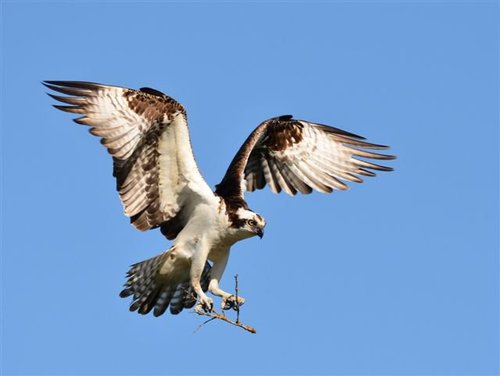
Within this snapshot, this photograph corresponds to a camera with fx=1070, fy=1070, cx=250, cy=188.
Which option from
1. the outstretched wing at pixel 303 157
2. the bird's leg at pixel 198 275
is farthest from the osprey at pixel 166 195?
the outstretched wing at pixel 303 157

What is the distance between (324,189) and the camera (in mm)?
15086

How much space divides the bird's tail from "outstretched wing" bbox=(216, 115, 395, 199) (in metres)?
2.13

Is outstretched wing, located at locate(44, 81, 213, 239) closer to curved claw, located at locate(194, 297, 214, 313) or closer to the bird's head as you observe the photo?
the bird's head

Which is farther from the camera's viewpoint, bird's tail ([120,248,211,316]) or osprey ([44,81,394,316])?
bird's tail ([120,248,211,316])

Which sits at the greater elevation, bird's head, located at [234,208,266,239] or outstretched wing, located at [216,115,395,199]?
outstretched wing, located at [216,115,395,199]

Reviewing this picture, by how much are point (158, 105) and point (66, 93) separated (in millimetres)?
1113

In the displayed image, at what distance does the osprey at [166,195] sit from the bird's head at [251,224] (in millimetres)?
12

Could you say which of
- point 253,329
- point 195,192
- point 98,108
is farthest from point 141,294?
point 253,329

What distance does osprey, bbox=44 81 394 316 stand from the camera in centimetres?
1295

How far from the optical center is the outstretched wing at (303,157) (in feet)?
49.7

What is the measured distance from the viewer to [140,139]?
42.8 feet

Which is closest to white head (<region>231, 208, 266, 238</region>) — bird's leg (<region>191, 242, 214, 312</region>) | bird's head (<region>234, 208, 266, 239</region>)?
bird's head (<region>234, 208, 266, 239</region>)

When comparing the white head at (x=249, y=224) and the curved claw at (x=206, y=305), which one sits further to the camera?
the white head at (x=249, y=224)

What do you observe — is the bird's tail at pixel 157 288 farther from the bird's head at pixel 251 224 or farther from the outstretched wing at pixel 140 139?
the bird's head at pixel 251 224
